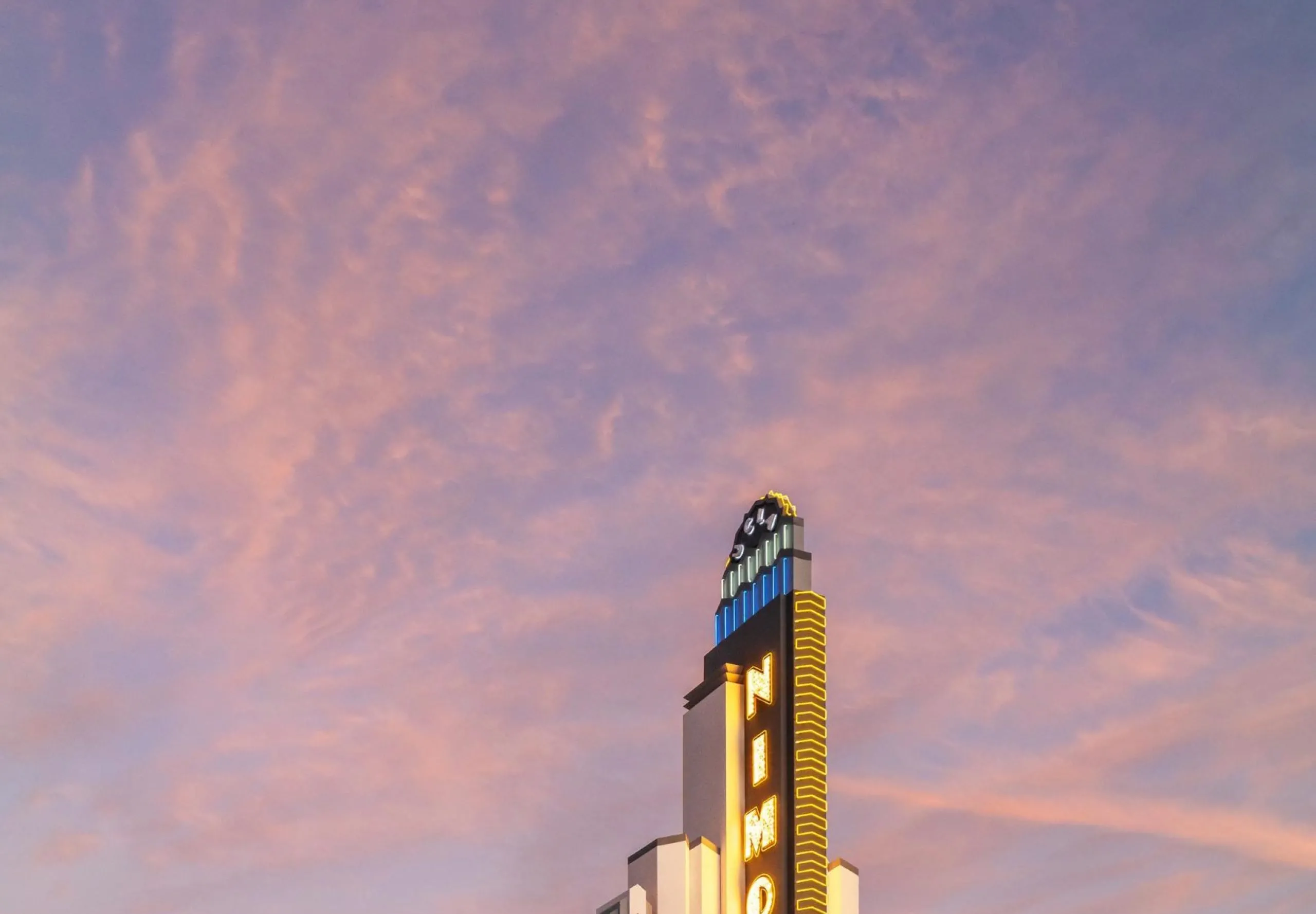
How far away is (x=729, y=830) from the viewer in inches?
1617

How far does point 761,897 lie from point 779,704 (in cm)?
385

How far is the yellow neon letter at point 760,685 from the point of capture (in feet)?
135

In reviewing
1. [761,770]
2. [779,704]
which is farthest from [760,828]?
[779,704]

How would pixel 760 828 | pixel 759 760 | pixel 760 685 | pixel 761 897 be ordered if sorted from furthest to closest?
pixel 760 685 → pixel 759 760 → pixel 760 828 → pixel 761 897

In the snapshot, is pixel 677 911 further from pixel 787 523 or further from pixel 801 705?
pixel 787 523

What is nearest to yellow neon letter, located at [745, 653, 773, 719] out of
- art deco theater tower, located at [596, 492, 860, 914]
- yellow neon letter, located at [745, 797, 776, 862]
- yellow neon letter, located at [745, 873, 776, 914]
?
art deco theater tower, located at [596, 492, 860, 914]

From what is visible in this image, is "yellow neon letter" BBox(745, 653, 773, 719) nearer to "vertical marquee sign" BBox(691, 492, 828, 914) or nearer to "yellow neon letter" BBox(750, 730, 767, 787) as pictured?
"vertical marquee sign" BBox(691, 492, 828, 914)

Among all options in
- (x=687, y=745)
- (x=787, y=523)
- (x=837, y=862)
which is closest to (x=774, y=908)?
(x=837, y=862)

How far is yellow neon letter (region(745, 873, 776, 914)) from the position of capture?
3912 centimetres

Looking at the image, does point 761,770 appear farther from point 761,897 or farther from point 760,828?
point 761,897

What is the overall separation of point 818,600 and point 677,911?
6.97m

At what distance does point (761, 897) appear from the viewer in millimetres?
39562

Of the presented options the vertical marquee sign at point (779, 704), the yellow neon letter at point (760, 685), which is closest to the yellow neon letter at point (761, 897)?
the vertical marquee sign at point (779, 704)

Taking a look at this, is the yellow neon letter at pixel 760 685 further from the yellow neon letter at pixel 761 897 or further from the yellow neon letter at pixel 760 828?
the yellow neon letter at pixel 761 897
